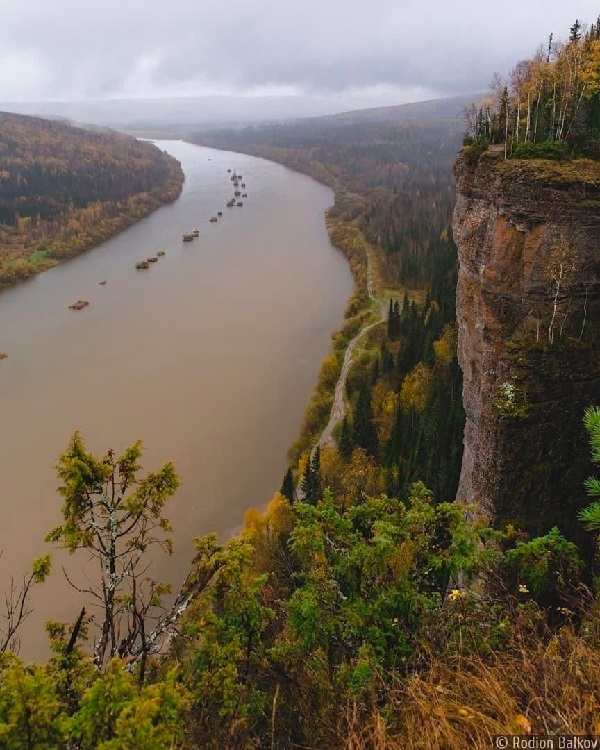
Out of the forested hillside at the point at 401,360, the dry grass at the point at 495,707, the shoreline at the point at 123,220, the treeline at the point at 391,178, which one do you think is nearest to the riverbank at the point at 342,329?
the forested hillside at the point at 401,360

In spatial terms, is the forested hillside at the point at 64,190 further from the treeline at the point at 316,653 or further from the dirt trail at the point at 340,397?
the treeline at the point at 316,653

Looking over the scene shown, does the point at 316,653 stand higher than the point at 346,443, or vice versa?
the point at 316,653

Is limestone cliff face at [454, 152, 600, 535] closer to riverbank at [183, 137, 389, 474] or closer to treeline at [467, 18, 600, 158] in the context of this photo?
treeline at [467, 18, 600, 158]

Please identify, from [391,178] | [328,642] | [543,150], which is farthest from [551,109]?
[391,178]

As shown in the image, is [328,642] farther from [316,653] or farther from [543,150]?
[543,150]

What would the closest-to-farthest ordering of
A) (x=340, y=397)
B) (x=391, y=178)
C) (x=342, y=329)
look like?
1. (x=340, y=397)
2. (x=342, y=329)
3. (x=391, y=178)

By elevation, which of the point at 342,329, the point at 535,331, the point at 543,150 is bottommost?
the point at 342,329
